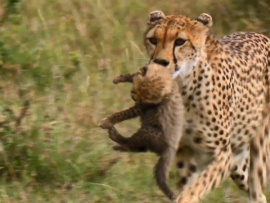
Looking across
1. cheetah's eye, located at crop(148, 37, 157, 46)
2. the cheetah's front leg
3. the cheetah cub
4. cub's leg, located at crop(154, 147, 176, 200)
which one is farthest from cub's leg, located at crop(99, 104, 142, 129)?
the cheetah's front leg

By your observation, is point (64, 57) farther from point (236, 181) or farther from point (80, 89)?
point (236, 181)

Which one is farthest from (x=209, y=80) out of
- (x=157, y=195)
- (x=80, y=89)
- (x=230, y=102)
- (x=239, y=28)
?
(x=239, y=28)

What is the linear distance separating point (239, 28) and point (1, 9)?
2241mm

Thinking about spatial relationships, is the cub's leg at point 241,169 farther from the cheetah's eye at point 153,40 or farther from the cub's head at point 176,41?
the cheetah's eye at point 153,40

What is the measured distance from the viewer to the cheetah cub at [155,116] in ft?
17.6

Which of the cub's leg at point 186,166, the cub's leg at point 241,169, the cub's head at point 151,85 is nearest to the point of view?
the cub's head at point 151,85

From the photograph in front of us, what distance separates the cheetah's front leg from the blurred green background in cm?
52

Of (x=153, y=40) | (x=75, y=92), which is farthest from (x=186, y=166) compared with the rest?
(x=75, y=92)

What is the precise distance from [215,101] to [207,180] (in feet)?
1.38

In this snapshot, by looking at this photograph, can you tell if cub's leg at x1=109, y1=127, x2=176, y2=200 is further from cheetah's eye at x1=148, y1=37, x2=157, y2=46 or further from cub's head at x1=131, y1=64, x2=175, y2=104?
cheetah's eye at x1=148, y1=37, x2=157, y2=46

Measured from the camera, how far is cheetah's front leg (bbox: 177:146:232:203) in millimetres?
5824

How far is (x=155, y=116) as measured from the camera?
18.0 feet

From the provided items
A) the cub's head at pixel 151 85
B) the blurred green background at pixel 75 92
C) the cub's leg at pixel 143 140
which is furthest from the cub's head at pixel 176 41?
the blurred green background at pixel 75 92

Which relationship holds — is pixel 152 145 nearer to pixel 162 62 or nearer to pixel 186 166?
pixel 162 62
